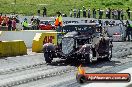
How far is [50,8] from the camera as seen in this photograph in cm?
5347

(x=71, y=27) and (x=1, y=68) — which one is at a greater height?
(x=71, y=27)

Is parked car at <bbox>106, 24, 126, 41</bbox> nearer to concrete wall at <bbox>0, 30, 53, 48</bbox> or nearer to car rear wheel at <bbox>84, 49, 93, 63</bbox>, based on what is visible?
concrete wall at <bbox>0, 30, 53, 48</bbox>

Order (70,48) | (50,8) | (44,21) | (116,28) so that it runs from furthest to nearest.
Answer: (50,8)
(44,21)
(116,28)
(70,48)

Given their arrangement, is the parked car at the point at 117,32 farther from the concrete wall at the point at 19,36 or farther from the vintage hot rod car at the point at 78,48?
the vintage hot rod car at the point at 78,48

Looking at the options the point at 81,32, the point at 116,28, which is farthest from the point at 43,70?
the point at 116,28

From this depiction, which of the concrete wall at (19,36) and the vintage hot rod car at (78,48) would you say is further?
the concrete wall at (19,36)

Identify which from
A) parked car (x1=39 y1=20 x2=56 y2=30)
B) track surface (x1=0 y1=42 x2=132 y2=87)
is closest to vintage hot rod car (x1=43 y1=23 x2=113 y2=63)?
track surface (x1=0 y1=42 x2=132 y2=87)

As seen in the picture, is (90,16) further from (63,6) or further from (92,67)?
(92,67)

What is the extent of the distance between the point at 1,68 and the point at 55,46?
261 cm

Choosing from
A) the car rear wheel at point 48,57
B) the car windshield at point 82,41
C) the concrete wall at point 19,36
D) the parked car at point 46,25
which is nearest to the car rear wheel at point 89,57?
the car windshield at point 82,41

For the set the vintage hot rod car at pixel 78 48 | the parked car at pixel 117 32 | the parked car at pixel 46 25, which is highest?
the vintage hot rod car at pixel 78 48

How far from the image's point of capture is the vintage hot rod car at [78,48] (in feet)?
56.2

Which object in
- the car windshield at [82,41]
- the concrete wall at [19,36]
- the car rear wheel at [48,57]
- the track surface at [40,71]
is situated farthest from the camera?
the concrete wall at [19,36]

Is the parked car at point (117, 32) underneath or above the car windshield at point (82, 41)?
underneath
